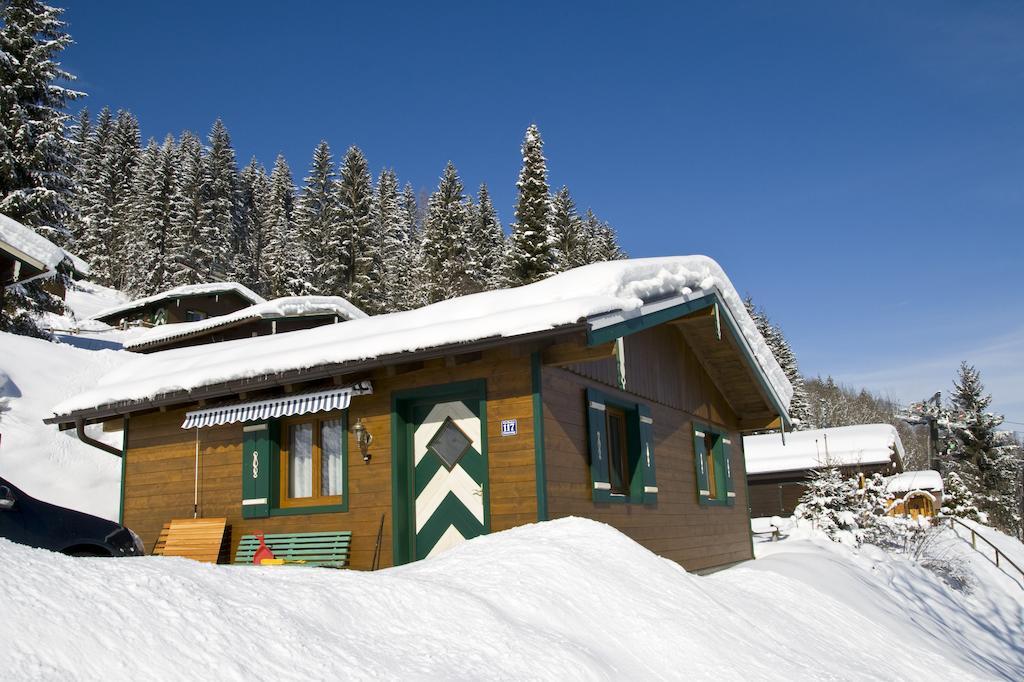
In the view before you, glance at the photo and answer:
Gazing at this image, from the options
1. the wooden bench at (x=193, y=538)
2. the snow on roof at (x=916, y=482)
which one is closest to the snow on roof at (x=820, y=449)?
the snow on roof at (x=916, y=482)

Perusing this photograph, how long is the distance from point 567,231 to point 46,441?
33198mm

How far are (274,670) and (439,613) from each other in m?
1.33

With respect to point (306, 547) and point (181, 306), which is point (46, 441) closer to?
point (306, 547)

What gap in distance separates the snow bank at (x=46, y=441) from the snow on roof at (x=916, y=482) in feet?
96.0

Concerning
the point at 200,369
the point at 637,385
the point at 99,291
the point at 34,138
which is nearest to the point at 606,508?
the point at 637,385

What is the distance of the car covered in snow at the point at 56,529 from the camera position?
23.6ft

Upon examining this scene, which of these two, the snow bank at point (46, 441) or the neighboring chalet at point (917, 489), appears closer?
the snow bank at point (46, 441)

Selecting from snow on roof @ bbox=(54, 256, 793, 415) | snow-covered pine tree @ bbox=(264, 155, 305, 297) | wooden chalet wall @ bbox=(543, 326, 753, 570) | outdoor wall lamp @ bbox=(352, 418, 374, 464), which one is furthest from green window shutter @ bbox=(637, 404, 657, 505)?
snow-covered pine tree @ bbox=(264, 155, 305, 297)

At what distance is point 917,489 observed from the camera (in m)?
33.1

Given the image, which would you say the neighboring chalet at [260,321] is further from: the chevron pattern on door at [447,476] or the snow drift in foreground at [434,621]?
the snow drift in foreground at [434,621]

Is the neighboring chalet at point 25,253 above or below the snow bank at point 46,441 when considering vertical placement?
above

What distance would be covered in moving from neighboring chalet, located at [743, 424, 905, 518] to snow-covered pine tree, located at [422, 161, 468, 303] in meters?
20.1

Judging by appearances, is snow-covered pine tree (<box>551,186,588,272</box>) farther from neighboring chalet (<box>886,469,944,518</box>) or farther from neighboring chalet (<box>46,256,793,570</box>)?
neighboring chalet (<box>46,256,793,570</box>)

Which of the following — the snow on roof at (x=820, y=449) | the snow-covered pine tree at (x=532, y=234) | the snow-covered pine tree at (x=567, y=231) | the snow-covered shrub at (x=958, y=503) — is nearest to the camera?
the snow-covered shrub at (x=958, y=503)
